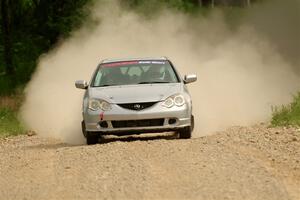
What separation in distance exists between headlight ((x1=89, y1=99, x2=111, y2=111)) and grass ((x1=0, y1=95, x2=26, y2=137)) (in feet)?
17.5

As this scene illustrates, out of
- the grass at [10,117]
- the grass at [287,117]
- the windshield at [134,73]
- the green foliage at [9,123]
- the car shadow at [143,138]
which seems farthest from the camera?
the grass at [10,117]

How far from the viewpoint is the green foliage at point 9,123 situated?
65.6ft

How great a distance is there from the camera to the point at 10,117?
23922 millimetres

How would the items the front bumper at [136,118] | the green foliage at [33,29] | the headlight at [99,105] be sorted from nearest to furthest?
the front bumper at [136,118], the headlight at [99,105], the green foliage at [33,29]

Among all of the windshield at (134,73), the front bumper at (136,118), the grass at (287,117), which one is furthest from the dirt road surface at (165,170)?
the windshield at (134,73)

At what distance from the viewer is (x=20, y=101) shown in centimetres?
2762

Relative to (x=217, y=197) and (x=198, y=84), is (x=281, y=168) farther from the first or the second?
(x=198, y=84)

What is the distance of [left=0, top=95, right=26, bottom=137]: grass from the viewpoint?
2016cm

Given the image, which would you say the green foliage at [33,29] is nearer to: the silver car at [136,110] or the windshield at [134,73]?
the windshield at [134,73]

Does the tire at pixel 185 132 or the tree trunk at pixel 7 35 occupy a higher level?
the tire at pixel 185 132

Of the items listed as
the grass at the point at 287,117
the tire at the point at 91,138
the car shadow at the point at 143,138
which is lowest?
the car shadow at the point at 143,138

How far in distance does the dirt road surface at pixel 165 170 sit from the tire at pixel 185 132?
1.51 ft

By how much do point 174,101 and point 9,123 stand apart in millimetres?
8611

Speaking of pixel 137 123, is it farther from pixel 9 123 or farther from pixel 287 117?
pixel 9 123
